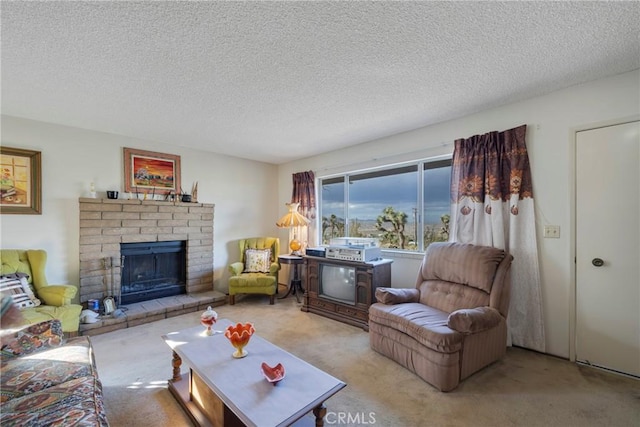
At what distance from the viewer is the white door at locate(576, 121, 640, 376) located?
218 centimetres

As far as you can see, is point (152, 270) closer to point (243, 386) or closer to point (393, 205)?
point (243, 386)

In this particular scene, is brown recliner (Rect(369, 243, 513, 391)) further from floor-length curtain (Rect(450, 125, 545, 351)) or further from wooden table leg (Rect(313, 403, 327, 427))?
wooden table leg (Rect(313, 403, 327, 427))

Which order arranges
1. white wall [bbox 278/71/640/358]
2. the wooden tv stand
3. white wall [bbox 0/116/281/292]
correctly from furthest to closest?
the wooden tv stand
white wall [bbox 0/116/281/292]
white wall [bbox 278/71/640/358]

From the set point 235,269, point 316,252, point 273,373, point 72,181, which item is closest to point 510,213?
point 316,252

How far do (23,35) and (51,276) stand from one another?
2734mm

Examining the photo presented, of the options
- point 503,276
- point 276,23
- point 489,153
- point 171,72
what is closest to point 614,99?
point 489,153

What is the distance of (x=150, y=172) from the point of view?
400 centimetres

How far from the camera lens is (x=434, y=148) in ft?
11.1

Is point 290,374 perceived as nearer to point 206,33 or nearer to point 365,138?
point 206,33

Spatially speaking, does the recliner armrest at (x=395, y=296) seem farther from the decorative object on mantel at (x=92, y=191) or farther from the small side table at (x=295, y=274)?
the decorative object on mantel at (x=92, y=191)

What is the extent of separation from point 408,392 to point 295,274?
2.86 meters

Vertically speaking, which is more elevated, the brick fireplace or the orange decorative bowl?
the brick fireplace

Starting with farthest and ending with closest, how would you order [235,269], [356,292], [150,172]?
[235,269] < [150,172] < [356,292]

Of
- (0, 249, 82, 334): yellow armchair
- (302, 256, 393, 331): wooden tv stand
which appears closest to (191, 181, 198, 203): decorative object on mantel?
(0, 249, 82, 334): yellow armchair
